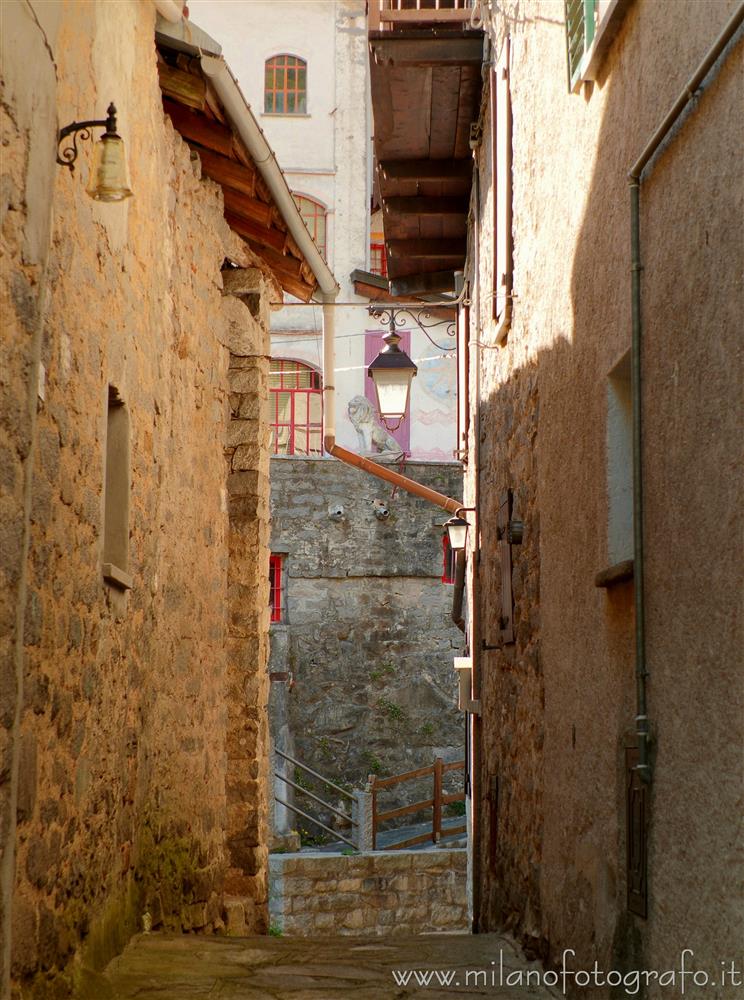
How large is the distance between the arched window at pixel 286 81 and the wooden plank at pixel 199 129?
65.4 feet

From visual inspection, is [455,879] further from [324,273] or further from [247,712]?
[324,273]

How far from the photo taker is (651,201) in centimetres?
407

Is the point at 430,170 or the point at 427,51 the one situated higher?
the point at 427,51

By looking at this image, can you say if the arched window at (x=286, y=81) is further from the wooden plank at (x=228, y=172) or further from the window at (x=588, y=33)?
the window at (x=588, y=33)

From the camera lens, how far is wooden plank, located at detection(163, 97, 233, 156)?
21.6ft

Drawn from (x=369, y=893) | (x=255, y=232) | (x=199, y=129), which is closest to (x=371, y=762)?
(x=369, y=893)

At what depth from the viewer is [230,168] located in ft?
23.9

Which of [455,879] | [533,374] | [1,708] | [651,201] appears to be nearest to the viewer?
[1,708]

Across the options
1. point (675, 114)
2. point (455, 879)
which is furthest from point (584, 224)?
point (455, 879)

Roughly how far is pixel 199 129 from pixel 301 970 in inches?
156

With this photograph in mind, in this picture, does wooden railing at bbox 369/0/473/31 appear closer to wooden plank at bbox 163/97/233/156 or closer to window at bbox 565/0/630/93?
wooden plank at bbox 163/97/233/156

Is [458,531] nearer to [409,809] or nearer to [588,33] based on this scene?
[588,33]

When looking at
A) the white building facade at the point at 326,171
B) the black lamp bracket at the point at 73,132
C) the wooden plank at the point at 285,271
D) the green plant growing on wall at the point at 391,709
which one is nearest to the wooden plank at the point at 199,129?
the wooden plank at the point at 285,271

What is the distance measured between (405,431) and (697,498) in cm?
2155
